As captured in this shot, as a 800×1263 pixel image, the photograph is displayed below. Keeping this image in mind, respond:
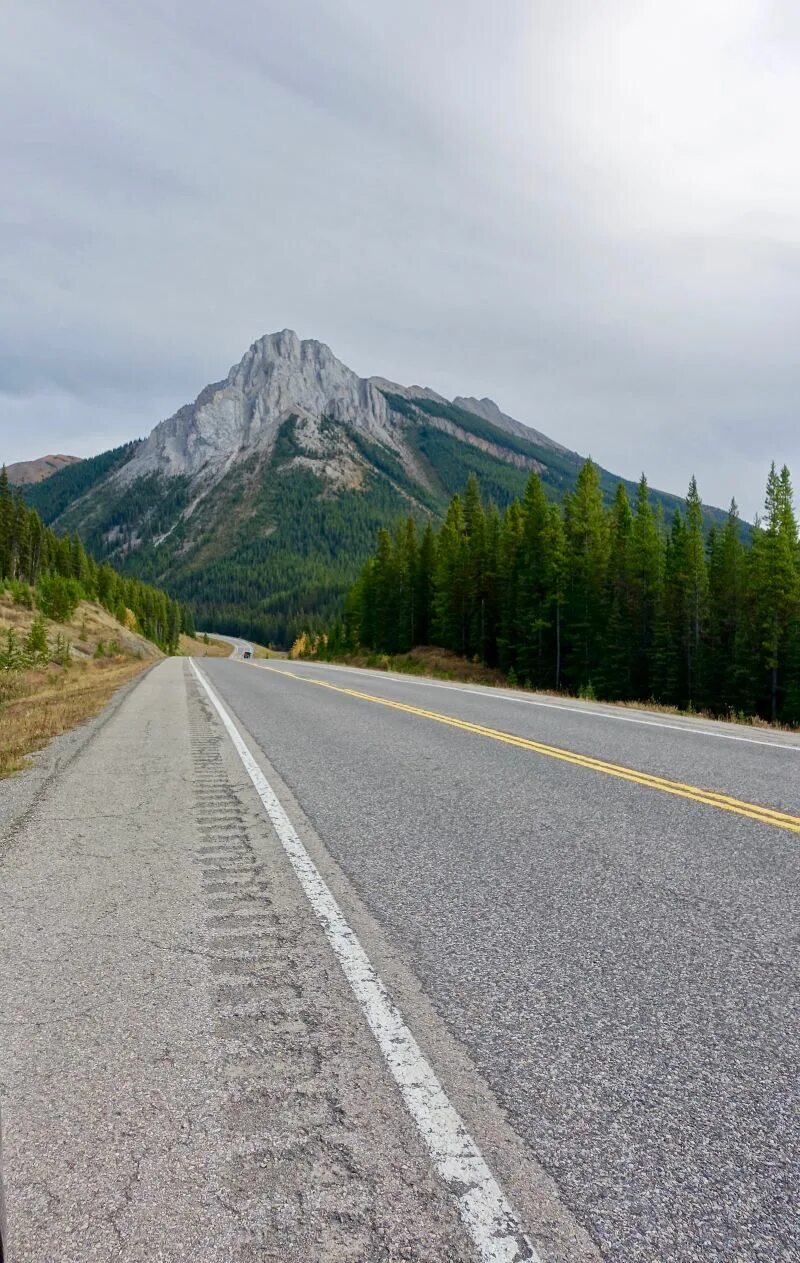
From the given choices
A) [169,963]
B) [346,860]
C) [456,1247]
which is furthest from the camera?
[346,860]

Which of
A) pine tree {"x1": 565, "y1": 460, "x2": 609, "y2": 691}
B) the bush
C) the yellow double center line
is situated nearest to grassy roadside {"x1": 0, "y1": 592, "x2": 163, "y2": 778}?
the bush

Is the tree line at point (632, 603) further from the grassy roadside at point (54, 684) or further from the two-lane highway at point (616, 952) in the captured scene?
the two-lane highway at point (616, 952)

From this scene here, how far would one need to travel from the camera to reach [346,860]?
5012 mm

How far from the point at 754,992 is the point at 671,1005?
1.33ft

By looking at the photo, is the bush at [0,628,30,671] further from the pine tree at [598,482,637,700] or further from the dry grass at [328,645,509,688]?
the pine tree at [598,482,637,700]

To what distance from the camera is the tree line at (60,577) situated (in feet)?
194

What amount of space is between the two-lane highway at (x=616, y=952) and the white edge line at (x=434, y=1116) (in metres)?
0.20

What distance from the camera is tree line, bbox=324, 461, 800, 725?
117ft

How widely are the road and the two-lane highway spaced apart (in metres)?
0.01

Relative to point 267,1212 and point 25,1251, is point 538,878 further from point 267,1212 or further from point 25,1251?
point 25,1251

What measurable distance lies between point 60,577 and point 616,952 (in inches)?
2806

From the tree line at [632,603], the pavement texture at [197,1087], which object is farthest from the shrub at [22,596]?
the pavement texture at [197,1087]

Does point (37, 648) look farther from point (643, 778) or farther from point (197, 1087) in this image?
point (197, 1087)

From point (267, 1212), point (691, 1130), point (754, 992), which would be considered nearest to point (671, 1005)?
point (754, 992)
